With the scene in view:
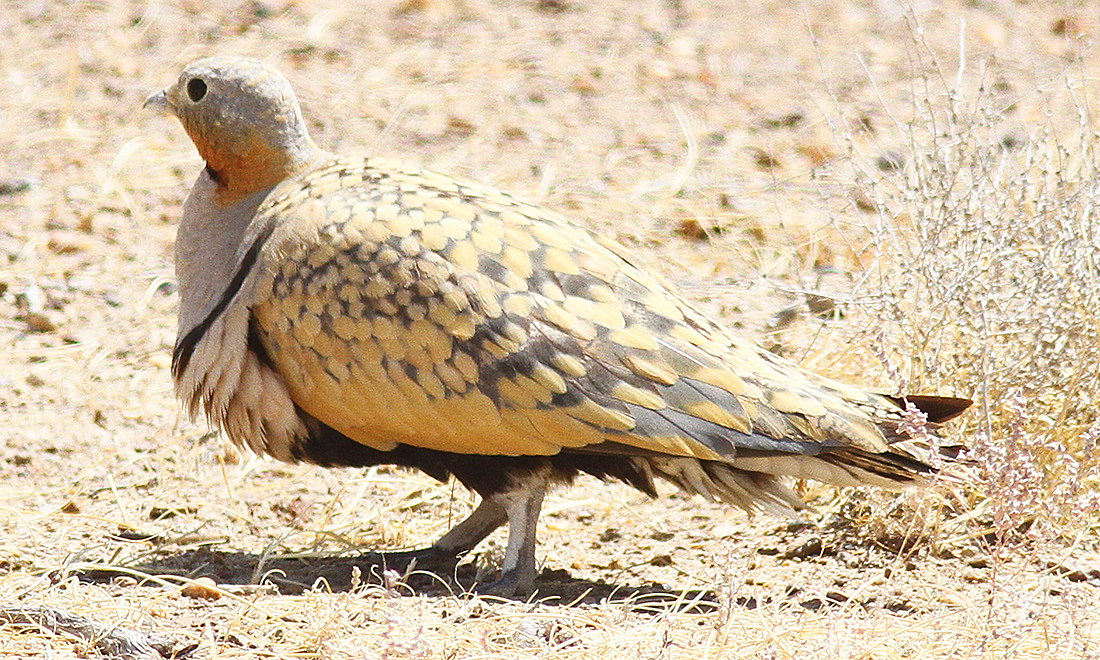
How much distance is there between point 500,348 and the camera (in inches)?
141

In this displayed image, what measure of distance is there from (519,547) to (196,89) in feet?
5.23

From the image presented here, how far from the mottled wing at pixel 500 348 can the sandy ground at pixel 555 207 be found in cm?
40

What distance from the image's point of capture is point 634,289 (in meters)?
3.78

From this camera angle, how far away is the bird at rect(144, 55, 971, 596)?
11.7ft

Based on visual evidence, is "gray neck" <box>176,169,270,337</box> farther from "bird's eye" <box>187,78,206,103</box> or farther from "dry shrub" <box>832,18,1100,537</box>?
"dry shrub" <box>832,18,1100,537</box>

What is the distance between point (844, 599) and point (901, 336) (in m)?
0.79

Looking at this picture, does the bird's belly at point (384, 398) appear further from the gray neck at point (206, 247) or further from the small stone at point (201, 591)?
the small stone at point (201, 591)

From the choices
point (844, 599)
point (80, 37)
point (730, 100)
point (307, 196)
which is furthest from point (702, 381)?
point (80, 37)

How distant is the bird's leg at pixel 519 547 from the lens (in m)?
3.88

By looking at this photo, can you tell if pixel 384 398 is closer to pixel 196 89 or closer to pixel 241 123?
pixel 241 123

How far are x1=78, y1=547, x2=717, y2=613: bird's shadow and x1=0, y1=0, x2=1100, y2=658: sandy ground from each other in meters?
0.02

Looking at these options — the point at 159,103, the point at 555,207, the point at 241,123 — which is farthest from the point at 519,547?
the point at 555,207

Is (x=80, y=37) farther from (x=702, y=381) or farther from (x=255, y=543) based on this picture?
(x=702, y=381)

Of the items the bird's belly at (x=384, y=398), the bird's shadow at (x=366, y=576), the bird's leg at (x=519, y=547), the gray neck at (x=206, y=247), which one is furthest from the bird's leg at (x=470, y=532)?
the gray neck at (x=206, y=247)
